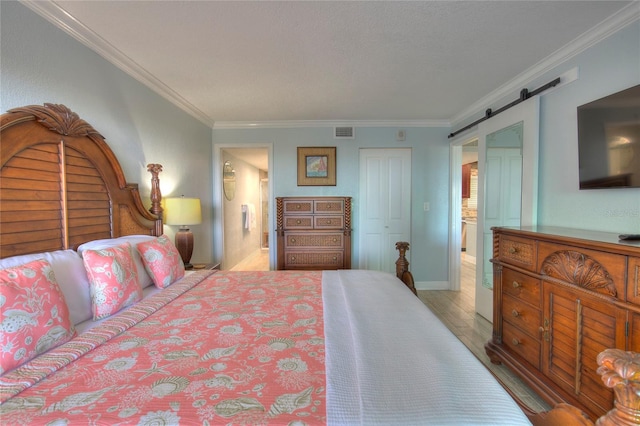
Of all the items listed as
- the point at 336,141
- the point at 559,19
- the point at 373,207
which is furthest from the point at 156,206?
the point at 559,19

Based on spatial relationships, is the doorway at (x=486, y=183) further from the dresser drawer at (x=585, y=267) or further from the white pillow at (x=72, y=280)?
the white pillow at (x=72, y=280)

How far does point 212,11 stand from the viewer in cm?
154

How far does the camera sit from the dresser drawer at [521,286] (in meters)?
1.64

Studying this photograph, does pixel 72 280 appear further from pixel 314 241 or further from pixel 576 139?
pixel 576 139

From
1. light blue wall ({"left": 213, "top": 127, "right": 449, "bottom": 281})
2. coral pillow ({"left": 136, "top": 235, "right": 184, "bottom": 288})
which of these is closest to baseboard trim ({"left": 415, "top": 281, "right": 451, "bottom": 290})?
light blue wall ({"left": 213, "top": 127, "right": 449, "bottom": 281})

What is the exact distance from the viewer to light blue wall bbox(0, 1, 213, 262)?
133cm

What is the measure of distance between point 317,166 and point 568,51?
8.73 feet

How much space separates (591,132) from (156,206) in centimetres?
Result: 336

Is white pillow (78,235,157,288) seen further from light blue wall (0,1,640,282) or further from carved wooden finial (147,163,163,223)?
light blue wall (0,1,640,282)

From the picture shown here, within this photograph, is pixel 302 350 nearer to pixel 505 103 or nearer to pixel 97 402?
pixel 97 402

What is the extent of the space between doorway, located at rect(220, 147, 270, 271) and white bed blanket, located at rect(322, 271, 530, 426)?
2.80 meters

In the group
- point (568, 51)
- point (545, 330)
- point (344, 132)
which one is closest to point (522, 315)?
point (545, 330)

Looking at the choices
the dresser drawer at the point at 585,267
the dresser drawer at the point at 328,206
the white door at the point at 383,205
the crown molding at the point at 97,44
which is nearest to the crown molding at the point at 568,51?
the white door at the point at 383,205

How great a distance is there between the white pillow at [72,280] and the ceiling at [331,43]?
1.39 m
